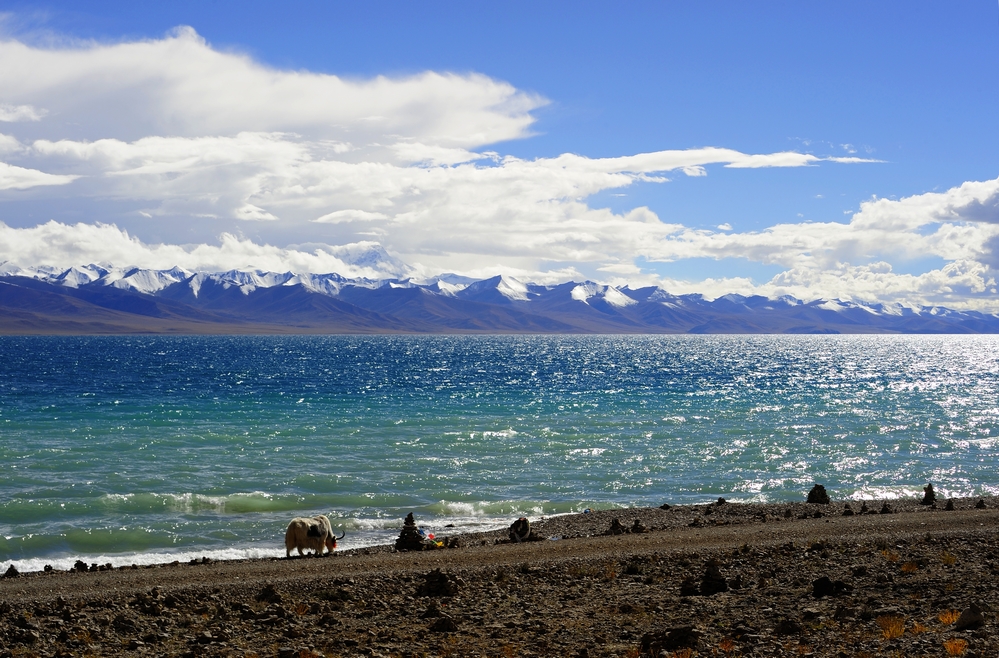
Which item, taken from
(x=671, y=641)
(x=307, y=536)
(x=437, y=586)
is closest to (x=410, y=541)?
(x=307, y=536)

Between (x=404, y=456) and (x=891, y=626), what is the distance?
29.0m

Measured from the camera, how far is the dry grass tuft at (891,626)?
1036 cm

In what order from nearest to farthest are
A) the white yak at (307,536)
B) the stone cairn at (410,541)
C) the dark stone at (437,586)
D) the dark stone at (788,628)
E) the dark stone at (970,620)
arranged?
the dark stone at (970,620)
the dark stone at (788,628)
the dark stone at (437,586)
the white yak at (307,536)
the stone cairn at (410,541)

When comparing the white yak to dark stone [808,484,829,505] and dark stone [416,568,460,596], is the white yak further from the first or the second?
dark stone [808,484,829,505]

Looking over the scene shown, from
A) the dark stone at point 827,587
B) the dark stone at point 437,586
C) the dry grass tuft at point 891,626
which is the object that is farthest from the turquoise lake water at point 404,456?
the dry grass tuft at point 891,626

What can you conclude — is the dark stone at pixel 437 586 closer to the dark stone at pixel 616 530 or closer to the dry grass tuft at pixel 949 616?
the dry grass tuft at pixel 949 616

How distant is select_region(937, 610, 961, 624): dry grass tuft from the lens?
1066 centimetres

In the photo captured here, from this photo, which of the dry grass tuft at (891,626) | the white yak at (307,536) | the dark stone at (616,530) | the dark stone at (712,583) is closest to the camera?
the dry grass tuft at (891,626)

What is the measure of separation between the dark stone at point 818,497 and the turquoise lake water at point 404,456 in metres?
3.03

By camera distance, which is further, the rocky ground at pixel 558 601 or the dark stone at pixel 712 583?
the dark stone at pixel 712 583

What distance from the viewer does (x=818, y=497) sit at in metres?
28.3

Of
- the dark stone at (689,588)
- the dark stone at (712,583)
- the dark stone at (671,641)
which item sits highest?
the dark stone at (671,641)

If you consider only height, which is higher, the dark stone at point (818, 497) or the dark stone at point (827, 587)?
the dark stone at point (827, 587)

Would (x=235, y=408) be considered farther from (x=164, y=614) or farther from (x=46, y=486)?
(x=164, y=614)
